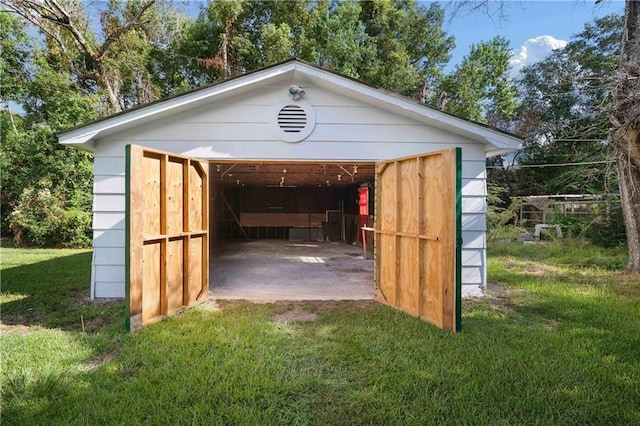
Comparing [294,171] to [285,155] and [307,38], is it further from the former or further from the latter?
[307,38]

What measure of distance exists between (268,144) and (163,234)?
6.04 feet

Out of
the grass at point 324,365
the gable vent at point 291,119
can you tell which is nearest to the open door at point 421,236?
the grass at point 324,365

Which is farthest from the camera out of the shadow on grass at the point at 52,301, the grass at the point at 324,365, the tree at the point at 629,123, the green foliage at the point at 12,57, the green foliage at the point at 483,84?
the green foliage at the point at 483,84

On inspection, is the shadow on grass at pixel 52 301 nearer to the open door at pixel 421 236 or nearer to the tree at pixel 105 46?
the open door at pixel 421 236

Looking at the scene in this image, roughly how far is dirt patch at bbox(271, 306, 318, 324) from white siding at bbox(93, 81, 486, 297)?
6.79 ft

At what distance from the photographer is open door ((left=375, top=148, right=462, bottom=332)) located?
3.47 meters

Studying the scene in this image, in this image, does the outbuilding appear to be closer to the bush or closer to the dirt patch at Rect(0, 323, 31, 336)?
the dirt patch at Rect(0, 323, 31, 336)

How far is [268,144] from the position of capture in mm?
4781

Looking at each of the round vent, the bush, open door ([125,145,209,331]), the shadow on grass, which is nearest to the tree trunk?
the round vent

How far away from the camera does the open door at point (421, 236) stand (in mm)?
3469

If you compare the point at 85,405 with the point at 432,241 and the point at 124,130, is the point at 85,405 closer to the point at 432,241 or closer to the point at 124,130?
the point at 432,241

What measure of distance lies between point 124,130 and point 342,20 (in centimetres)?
→ 1508

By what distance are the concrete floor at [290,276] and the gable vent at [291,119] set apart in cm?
239

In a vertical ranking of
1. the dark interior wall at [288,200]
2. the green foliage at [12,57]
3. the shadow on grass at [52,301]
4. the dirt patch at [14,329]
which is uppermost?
the green foliage at [12,57]
